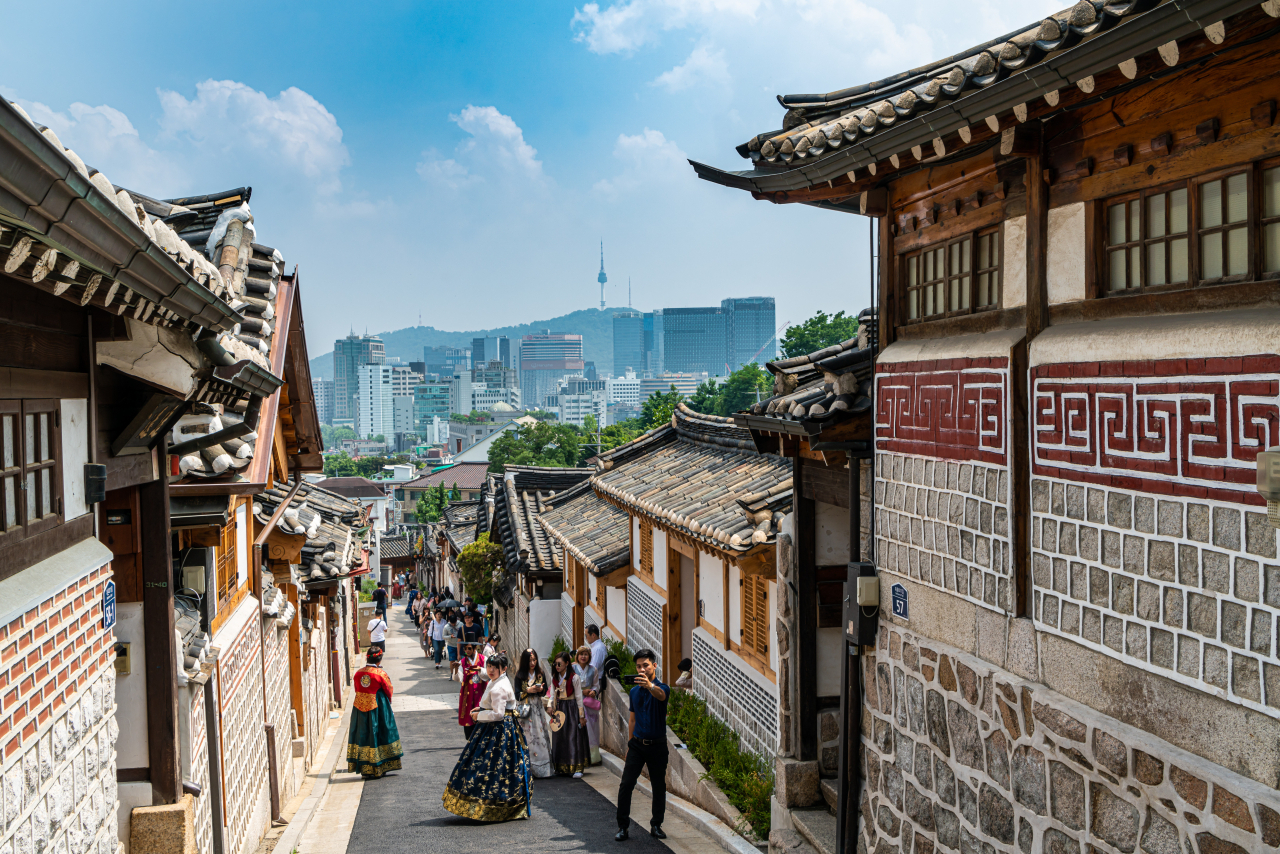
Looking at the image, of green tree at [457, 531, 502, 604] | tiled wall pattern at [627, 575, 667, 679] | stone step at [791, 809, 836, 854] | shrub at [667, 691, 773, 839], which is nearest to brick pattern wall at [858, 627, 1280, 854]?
stone step at [791, 809, 836, 854]

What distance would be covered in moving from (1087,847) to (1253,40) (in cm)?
365

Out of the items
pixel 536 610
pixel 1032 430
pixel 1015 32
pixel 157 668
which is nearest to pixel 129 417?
pixel 157 668

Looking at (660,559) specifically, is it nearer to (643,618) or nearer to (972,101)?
(643,618)

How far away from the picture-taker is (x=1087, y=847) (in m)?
4.91

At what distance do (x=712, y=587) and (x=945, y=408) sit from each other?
21.0 ft

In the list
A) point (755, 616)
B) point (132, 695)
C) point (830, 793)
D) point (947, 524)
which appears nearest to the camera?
point (947, 524)

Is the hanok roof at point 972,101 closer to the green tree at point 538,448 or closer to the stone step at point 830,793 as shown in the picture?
the stone step at point 830,793

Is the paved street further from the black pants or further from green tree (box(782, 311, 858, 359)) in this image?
green tree (box(782, 311, 858, 359))

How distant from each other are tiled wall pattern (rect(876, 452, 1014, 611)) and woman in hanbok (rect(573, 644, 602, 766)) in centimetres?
796

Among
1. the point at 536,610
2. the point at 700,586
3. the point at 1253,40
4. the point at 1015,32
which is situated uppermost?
the point at 1015,32

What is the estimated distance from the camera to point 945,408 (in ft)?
20.5

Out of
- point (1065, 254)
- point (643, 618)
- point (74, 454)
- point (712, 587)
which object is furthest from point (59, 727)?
point (643, 618)

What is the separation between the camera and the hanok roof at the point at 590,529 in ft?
55.5

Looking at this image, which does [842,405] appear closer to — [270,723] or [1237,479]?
[1237,479]
